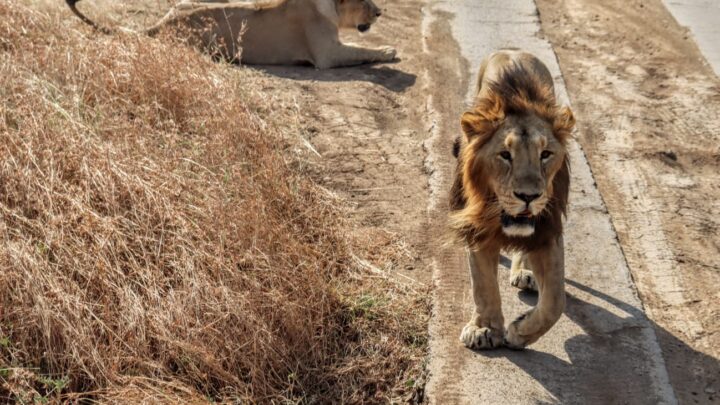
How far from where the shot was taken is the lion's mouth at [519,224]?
13.5ft

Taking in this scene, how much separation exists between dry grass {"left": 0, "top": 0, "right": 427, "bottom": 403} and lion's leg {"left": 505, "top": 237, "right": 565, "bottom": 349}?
21.2 inches

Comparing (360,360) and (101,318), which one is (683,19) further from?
(101,318)

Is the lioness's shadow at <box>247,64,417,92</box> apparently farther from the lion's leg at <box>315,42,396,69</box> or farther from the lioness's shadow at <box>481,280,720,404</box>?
the lioness's shadow at <box>481,280,720,404</box>

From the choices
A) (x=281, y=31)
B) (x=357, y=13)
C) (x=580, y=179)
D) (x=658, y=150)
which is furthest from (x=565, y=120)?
(x=357, y=13)

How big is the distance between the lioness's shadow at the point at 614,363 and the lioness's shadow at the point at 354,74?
3493 mm

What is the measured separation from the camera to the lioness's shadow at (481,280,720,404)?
172 inches

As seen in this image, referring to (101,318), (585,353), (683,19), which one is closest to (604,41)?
(683,19)

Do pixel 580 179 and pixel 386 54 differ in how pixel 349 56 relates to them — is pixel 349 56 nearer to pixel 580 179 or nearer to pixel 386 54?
pixel 386 54

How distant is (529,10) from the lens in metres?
9.75

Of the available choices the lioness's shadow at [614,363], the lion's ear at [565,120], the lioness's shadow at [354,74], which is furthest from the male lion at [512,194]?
the lioness's shadow at [354,74]

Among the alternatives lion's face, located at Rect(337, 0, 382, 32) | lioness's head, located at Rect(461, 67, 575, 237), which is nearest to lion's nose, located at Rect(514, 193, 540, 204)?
lioness's head, located at Rect(461, 67, 575, 237)

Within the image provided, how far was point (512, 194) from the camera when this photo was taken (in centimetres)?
405

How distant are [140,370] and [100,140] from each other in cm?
170

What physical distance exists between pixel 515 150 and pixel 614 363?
1.16m
